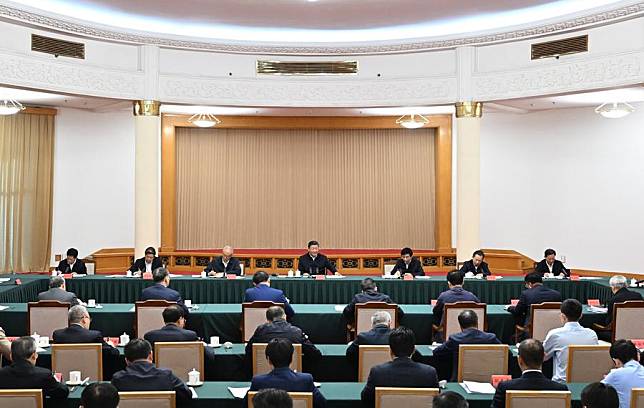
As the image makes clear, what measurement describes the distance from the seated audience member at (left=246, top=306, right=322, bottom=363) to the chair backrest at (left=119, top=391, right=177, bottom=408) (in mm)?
1637

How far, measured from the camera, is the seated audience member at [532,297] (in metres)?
8.45

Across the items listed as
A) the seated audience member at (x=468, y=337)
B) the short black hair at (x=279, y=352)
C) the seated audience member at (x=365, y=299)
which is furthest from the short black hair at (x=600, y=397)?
the seated audience member at (x=365, y=299)

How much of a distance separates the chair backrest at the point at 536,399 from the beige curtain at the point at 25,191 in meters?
13.0

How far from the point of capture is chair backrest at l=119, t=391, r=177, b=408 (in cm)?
446

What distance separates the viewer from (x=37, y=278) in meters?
11.2

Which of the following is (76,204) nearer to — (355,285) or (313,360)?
(355,285)

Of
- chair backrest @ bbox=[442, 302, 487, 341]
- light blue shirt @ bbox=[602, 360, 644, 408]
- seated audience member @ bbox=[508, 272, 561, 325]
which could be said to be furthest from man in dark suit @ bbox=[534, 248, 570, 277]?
light blue shirt @ bbox=[602, 360, 644, 408]

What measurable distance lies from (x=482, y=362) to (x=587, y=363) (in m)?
0.85

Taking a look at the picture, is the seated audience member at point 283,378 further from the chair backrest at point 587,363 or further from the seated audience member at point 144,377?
the chair backrest at point 587,363

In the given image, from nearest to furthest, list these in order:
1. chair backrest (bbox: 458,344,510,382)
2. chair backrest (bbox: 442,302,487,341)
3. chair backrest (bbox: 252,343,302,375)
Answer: chair backrest (bbox: 458,344,510,382)
chair backrest (bbox: 252,343,302,375)
chair backrest (bbox: 442,302,487,341)

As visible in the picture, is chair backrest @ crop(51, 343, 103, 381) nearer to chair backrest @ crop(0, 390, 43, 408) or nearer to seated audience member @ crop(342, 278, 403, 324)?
chair backrest @ crop(0, 390, 43, 408)

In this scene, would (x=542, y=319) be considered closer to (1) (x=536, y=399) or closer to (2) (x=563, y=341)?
(2) (x=563, y=341)

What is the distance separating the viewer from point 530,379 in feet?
14.9

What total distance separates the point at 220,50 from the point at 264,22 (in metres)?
1.07
